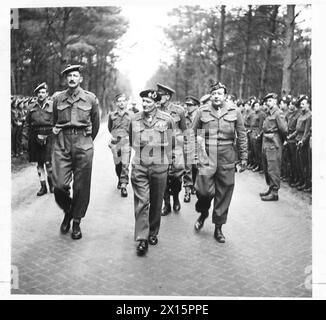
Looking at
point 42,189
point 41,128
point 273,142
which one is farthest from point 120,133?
point 273,142

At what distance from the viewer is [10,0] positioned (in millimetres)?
4973

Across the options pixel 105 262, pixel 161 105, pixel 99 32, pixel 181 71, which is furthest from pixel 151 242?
pixel 181 71

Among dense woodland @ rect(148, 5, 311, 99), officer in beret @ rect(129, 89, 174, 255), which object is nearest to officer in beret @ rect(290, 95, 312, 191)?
dense woodland @ rect(148, 5, 311, 99)

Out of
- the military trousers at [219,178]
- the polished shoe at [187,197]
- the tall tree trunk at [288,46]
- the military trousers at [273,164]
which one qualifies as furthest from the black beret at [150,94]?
the tall tree trunk at [288,46]

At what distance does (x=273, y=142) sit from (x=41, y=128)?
4199 millimetres

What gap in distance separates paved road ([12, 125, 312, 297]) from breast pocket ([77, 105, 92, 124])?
1.55 metres

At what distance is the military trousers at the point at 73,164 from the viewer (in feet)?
18.5

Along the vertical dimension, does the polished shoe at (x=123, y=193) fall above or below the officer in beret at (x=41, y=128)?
below

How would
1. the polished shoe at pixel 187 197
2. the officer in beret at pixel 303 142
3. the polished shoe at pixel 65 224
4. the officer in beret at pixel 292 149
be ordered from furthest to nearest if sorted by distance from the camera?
the officer in beret at pixel 292 149
the officer in beret at pixel 303 142
the polished shoe at pixel 187 197
the polished shoe at pixel 65 224

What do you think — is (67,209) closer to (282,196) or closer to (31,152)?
(31,152)

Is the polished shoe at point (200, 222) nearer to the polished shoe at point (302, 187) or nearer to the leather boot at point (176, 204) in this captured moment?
the leather boot at point (176, 204)

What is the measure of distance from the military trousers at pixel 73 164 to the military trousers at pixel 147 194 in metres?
0.71

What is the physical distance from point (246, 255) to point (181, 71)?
31.9 metres

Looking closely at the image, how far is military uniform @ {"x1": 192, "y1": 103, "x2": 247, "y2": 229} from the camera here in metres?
5.75
